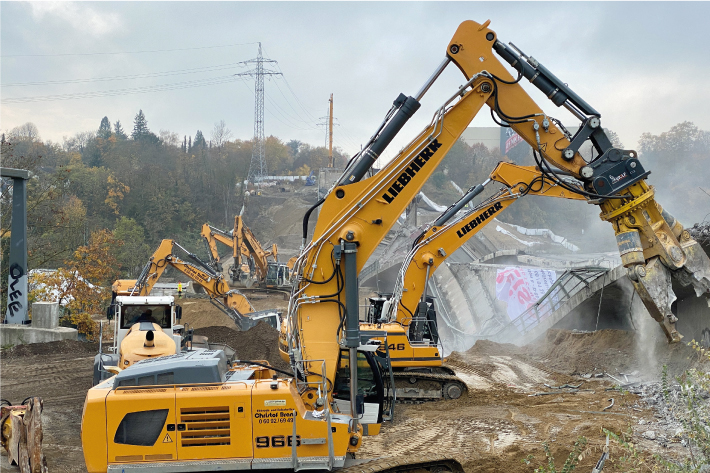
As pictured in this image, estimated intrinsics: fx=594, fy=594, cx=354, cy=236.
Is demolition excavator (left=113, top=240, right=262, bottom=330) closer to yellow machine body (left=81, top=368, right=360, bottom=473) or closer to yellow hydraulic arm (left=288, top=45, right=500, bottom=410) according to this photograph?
yellow hydraulic arm (left=288, top=45, right=500, bottom=410)

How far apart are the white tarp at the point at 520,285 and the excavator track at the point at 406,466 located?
19.6 m

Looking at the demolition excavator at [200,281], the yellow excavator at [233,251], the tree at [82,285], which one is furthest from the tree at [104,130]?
the demolition excavator at [200,281]

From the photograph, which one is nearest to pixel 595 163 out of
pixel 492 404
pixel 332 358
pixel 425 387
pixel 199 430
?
pixel 332 358

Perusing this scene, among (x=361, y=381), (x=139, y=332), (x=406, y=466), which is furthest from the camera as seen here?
(x=139, y=332)

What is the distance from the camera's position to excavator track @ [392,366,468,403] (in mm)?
12516

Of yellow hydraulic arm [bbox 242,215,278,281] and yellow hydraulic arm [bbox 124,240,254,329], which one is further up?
yellow hydraulic arm [bbox 242,215,278,281]

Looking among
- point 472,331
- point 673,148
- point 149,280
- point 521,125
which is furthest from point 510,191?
point 673,148

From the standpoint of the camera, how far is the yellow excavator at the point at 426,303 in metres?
12.5

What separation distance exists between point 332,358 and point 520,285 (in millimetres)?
21322

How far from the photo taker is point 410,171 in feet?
24.2

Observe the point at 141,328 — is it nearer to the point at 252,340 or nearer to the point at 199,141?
the point at 252,340

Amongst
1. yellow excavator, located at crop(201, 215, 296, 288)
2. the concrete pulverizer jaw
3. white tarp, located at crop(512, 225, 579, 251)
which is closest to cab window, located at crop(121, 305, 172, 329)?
the concrete pulverizer jaw

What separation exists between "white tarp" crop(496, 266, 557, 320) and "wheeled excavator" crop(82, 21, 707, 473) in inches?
681

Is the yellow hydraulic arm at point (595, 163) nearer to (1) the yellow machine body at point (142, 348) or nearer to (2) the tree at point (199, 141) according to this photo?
(1) the yellow machine body at point (142, 348)
